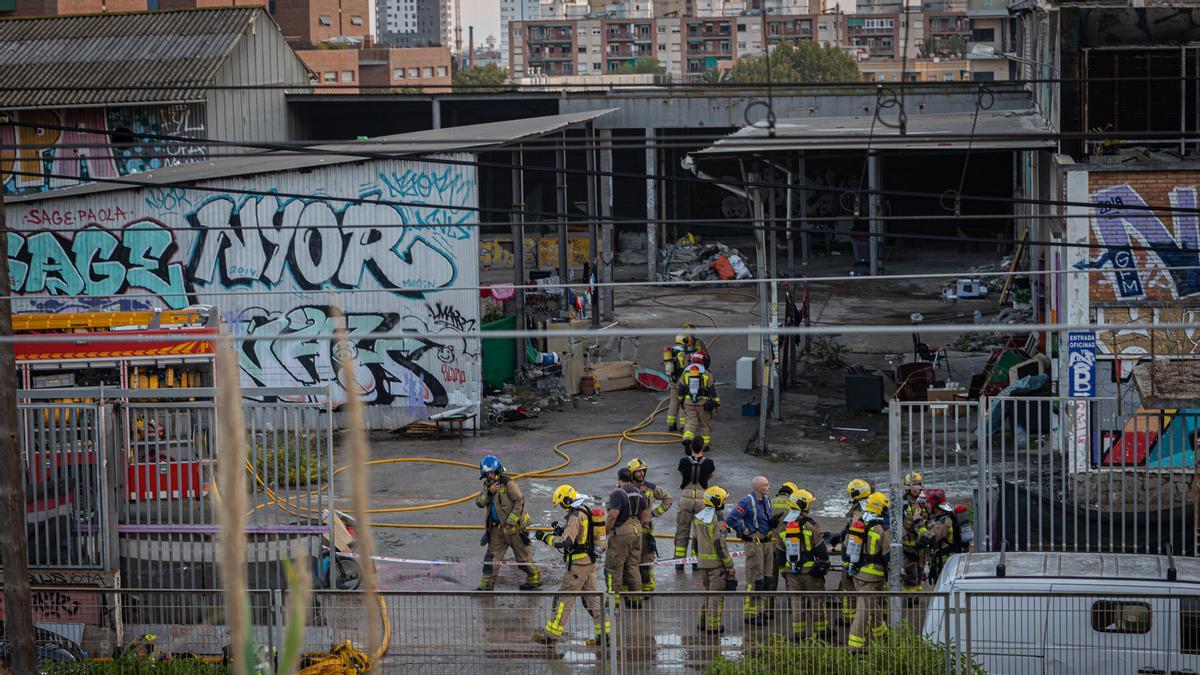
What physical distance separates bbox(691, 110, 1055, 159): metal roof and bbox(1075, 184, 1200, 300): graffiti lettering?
1.32 meters

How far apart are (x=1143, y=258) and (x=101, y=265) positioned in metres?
15.2

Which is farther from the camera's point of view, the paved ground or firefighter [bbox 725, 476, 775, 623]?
the paved ground

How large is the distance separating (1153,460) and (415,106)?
34936 millimetres

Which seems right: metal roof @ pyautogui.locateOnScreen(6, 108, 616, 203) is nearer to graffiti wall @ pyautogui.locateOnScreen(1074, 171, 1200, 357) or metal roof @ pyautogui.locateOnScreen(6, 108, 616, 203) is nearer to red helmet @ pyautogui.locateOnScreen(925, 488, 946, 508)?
graffiti wall @ pyautogui.locateOnScreen(1074, 171, 1200, 357)

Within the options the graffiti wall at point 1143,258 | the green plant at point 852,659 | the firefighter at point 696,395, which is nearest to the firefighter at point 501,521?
the green plant at point 852,659

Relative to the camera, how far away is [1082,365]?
1719 cm

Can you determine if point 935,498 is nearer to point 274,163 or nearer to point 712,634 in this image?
point 712,634

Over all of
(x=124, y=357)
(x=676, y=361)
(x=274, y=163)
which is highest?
(x=274, y=163)

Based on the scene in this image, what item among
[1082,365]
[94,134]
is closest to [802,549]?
[1082,365]

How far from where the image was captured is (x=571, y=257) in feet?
146

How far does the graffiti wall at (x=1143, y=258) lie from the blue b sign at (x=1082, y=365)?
0.51ft

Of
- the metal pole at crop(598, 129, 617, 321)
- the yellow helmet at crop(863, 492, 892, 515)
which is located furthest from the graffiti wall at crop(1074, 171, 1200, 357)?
the metal pole at crop(598, 129, 617, 321)

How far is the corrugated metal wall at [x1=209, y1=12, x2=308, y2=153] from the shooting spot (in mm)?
33250

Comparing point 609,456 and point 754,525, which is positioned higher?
point 754,525
